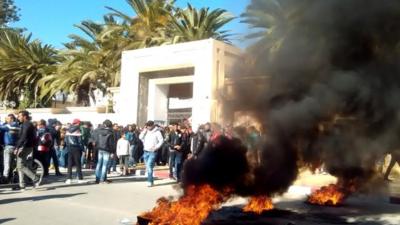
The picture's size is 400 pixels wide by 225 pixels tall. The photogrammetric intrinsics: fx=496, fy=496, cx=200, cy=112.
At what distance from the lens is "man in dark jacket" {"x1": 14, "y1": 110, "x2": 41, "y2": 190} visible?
10.1 metres

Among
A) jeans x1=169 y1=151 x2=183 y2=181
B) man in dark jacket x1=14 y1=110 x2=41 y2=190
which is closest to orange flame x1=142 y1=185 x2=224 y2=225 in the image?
man in dark jacket x1=14 y1=110 x2=41 y2=190

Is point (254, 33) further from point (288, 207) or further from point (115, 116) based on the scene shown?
point (115, 116)

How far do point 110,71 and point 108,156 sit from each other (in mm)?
16843

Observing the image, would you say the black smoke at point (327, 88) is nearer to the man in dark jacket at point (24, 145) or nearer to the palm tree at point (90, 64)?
the man in dark jacket at point (24, 145)

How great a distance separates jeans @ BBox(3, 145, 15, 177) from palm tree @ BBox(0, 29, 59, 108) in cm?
2089

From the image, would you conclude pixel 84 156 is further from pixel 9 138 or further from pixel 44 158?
pixel 9 138

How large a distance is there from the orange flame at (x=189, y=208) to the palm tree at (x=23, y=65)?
2613cm

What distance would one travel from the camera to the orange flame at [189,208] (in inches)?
248

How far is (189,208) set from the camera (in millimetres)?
6477

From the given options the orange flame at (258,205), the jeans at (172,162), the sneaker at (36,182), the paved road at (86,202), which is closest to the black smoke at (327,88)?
the orange flame at (258,205)

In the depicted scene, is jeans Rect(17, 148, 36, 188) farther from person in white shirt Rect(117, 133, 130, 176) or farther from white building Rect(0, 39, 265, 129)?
white building Rect(0, 39, 265, 129)

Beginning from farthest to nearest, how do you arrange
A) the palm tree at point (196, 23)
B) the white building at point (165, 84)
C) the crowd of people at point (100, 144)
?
the palm tree at point (196, 23) < the white building at point (165, 84) < the crowd of people at point (100, 144)

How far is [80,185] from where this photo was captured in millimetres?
11633

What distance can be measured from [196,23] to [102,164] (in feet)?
48.2
